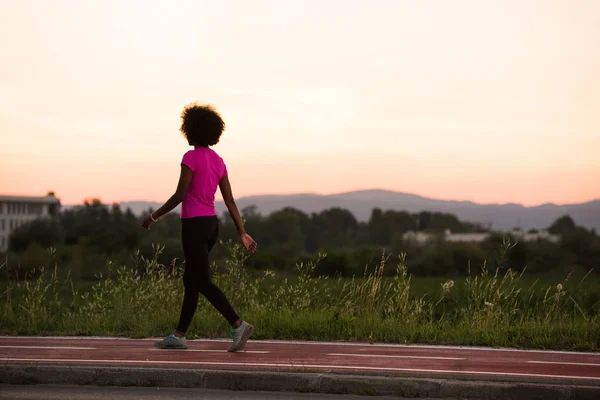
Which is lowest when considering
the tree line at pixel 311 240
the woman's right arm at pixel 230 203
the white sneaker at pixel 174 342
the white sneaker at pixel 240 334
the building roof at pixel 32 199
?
the tree line at pixel 311 240

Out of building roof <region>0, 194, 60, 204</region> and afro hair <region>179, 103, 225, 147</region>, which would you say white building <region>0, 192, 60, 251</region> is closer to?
building roof <region>0, 194, 60, 204</region>

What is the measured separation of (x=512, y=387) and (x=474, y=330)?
114 inches

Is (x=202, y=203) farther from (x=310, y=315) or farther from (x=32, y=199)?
(x=32, y=199)

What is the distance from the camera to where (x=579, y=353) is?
8203mm

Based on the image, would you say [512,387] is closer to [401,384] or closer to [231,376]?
[401,384]

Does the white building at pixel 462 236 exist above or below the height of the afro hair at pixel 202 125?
below

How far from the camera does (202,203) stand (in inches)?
314

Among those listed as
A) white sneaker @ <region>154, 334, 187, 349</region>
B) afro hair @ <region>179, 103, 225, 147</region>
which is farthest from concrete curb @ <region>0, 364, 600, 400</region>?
afro hair @ <region>179, 103, 225, 147</region>

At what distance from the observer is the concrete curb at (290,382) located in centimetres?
628

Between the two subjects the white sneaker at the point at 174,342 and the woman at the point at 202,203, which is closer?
the woman at the point at 202,203

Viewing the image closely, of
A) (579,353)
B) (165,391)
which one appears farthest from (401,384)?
(579,353)

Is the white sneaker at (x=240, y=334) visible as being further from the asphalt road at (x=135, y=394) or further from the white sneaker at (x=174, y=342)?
the asphalt road at (x=135, y=394)

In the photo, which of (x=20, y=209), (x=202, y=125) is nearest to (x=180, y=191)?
(x=202, y=125)

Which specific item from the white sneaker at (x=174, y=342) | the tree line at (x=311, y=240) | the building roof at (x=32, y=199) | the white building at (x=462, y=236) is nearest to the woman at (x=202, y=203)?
the white sneaker at (x=174, y=342)
